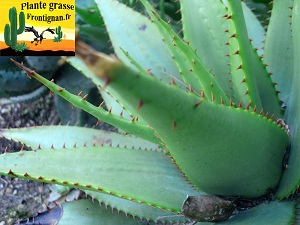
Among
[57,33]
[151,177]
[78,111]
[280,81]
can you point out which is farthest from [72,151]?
[78,111]

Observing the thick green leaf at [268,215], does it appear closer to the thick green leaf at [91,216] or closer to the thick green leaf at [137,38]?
the thick green leaf at [91,216]

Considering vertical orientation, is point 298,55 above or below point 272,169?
above

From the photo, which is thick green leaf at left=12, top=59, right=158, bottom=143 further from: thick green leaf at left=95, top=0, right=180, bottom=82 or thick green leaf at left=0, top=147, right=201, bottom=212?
thick green leaf at left=95, top=0, right=180, bottom=82

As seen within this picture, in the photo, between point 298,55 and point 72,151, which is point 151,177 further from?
point 298,55

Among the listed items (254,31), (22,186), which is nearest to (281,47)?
(254,31)

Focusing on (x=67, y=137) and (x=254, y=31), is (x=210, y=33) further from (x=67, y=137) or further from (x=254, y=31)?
(x=67, y=137)

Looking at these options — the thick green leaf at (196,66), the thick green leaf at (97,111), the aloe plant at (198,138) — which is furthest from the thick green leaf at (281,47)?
the thick green leaf at (97,111)
